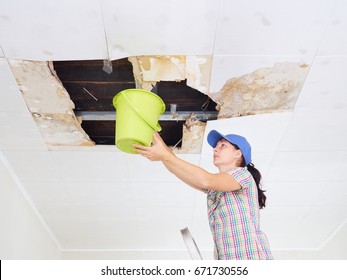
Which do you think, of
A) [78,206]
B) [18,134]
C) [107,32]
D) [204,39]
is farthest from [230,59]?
[78,206]

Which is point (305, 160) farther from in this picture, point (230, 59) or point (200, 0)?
point (200, 0)

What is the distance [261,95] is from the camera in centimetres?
196

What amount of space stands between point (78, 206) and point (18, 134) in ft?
3.96

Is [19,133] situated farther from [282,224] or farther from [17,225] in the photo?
[282,224]

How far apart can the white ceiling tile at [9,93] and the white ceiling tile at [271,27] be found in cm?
108

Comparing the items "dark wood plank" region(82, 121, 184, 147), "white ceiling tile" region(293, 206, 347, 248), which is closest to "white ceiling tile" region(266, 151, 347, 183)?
→ "white ceiling tile" region(293, 206, 347, 248)

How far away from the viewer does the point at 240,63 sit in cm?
177

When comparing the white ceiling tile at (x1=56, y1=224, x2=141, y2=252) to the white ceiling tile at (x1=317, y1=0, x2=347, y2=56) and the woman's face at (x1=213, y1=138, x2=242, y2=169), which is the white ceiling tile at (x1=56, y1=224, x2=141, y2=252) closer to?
the woman's face at (x1=213, y1=138, x2=242, y2=169)

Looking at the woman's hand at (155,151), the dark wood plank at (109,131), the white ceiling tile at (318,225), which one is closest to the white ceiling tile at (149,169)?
the dark wood plank at (109,131)

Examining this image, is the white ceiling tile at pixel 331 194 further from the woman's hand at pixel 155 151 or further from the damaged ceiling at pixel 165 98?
the woman's hand at pixel 155 151

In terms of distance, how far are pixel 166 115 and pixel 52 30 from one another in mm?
819

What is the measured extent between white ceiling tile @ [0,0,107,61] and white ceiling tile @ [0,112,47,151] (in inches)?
20.5

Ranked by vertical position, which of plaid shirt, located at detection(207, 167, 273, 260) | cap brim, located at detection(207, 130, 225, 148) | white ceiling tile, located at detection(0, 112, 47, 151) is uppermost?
white ceiling tile, located at detection(0, 112, 47, 151)

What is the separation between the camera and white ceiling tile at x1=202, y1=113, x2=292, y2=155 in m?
2.13
